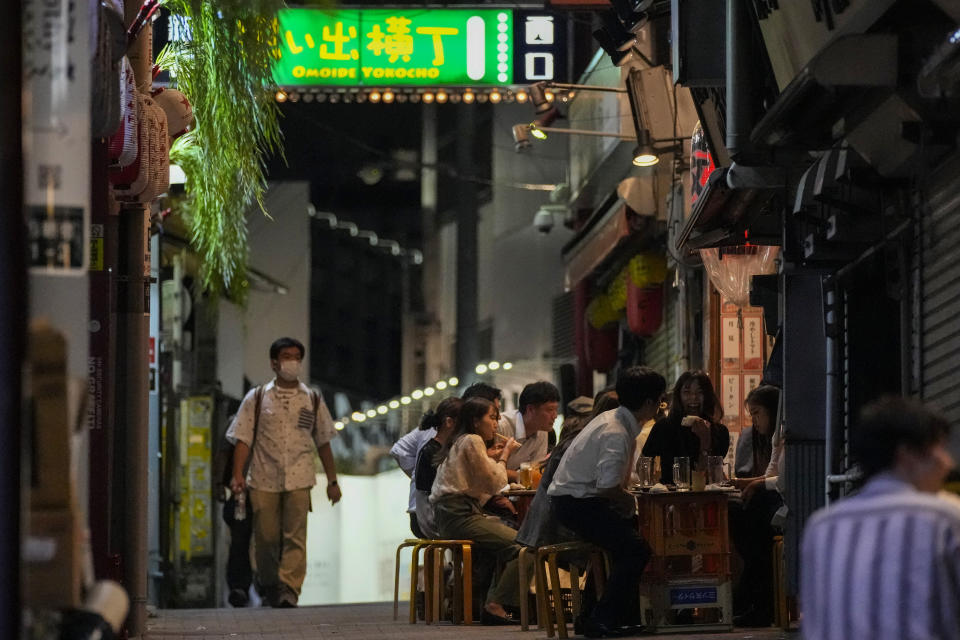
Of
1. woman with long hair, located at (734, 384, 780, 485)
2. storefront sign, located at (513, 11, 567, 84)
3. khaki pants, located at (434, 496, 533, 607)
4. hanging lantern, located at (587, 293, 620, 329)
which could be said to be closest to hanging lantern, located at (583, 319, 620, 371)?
hanging lantern, located at (587, 293, 620, 329)

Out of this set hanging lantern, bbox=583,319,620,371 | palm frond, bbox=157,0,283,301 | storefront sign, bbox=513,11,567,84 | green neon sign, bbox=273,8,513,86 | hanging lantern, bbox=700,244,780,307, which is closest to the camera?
palm frond, bbox=157,0,283,301

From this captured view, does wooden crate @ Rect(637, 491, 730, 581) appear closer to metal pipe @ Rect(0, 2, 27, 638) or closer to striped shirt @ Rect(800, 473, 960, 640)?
striped shirt @ Rect(800, 473, 960, 640)

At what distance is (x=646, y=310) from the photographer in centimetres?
2141

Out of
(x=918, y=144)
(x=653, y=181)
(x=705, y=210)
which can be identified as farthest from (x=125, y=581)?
(x=653, y=181)

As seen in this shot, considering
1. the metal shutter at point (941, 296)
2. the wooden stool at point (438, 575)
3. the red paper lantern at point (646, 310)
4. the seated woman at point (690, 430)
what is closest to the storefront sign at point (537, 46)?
the red paper lantern at point (646, 310)

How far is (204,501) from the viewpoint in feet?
76.7

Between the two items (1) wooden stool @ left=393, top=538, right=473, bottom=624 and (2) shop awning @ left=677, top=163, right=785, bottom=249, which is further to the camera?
Answer: (1) wooden stool @ left=393, top=538, right=473, bottom=624

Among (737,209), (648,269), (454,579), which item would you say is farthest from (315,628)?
(648,269)

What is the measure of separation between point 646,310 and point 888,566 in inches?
660

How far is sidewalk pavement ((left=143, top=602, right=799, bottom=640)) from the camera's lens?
12.1m

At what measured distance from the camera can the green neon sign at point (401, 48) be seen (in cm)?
1948

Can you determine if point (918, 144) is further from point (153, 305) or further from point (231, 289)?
point (231, 289)

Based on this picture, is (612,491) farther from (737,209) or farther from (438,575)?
(438,575)

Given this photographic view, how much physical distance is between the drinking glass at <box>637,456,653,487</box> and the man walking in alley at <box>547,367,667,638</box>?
0.56 meters
